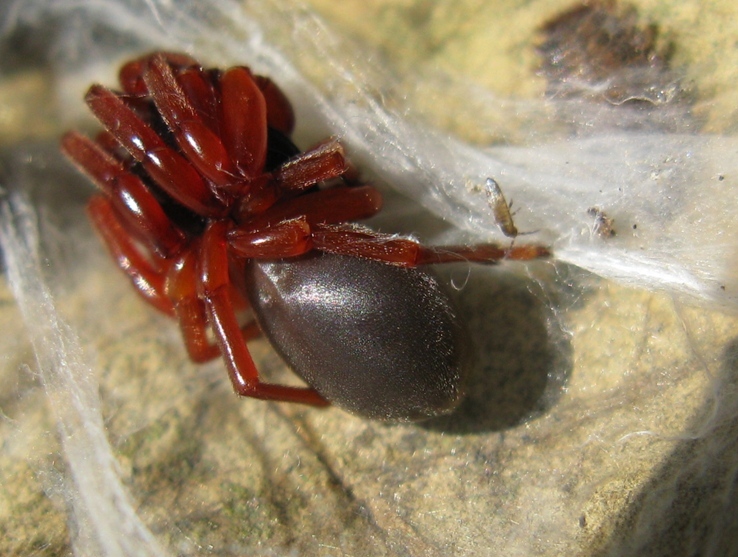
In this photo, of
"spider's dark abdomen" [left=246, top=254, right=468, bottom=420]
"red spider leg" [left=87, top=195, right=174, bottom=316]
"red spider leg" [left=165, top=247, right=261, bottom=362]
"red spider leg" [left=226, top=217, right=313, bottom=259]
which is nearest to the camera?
"spider's dark abdomen" [left=246, top=254, right=468, bottom=420]

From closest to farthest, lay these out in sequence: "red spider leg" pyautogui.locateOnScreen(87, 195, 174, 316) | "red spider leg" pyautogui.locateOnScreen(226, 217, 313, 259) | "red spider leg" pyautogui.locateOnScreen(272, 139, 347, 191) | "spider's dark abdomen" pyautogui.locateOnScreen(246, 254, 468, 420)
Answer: "spider's dark abdomen" pyautogui.locateOnScreen(246, 254, 468, 420) < "red spider leg" pyautogui.locateOnScreen(226, 217, 313, 259) < "red spider leg" pyautogui.locateOnScreen(272, 139, 347, 191) < "red spider leg" pyautogui.locateOnScreen(87, 195, 174, 316)

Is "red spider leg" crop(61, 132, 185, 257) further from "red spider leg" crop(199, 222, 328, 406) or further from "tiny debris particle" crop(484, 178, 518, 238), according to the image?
"tiny debris particle" crop(484, 178, 518, 238)

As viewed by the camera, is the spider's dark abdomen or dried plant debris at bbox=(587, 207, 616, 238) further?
dried plant debris at bbox=(587, 207, 616, 238)

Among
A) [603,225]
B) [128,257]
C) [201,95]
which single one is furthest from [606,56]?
[128,257]

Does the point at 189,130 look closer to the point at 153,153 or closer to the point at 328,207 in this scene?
the point at 153,153

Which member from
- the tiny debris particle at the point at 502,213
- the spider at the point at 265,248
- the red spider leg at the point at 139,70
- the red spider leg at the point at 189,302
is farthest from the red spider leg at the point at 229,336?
the tiny debris particle at the point at 502,213

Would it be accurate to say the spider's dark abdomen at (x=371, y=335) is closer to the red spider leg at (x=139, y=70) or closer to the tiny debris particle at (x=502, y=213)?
the tiny debris particle at (x=502, y=213)

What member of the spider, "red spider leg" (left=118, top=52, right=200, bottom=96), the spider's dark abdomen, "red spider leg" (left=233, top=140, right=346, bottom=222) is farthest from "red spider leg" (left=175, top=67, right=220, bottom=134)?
the spider's dark abdomen
